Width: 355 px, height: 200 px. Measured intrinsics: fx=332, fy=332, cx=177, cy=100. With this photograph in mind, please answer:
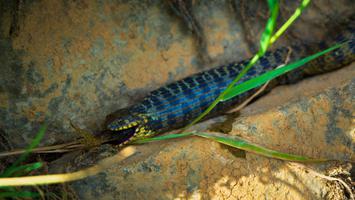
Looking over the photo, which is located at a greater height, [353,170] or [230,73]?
[230,73]

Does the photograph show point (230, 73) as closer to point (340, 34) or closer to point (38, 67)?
point (340, 34)

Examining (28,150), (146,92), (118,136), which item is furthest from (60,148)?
(146,92)

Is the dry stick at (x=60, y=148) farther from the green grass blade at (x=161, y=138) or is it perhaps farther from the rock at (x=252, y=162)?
the green grass blade at (x=161, y=138)

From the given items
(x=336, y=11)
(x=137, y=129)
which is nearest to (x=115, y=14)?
(x=137, y=129)

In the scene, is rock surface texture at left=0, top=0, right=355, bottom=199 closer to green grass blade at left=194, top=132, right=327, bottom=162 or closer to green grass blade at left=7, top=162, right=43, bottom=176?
green grass blade at left=194, top=132, right=327, bottom=162

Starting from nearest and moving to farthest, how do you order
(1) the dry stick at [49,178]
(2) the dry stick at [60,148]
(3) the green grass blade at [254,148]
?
(1) the dry stick at [49,178] < (3) the green grass blade at [254,148] < (2) the dry stick at [60,148]

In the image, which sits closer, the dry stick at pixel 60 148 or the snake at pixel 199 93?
the dry stick at pixel 60 148

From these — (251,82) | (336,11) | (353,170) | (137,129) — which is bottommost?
(353,170)

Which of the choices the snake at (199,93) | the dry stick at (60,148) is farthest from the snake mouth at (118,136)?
the dry stick at (60,148)
